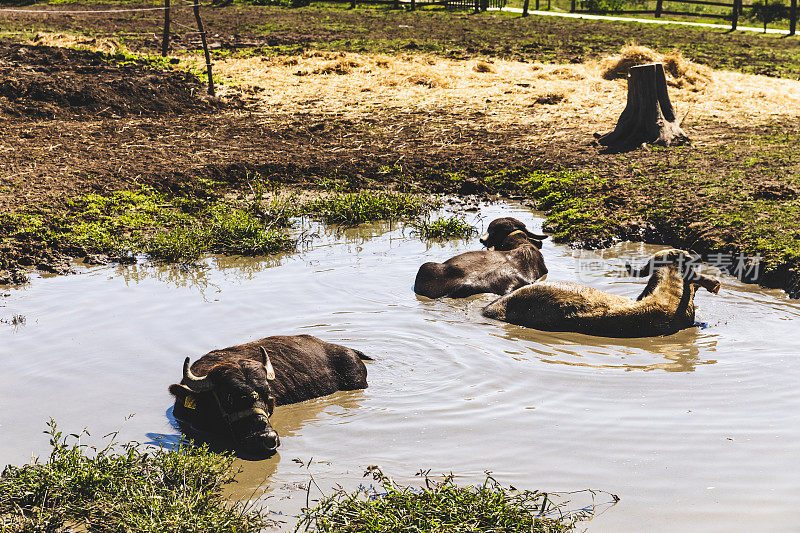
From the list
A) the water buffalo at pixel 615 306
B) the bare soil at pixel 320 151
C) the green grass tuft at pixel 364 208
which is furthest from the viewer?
the green grass tuft at pixel 364 208

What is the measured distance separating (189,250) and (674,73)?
1404 cm

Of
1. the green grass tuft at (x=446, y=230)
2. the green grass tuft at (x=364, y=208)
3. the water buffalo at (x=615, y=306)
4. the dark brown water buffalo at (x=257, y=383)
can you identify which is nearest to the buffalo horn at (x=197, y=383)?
the dark brown water buffalo at (x=257, y=383)

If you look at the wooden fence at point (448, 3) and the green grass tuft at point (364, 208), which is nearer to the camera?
the green grass tuft at point (364, 208)

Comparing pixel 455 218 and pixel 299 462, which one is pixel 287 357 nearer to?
pixel 299 462

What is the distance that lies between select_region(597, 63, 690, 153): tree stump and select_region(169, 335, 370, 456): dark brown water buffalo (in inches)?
346

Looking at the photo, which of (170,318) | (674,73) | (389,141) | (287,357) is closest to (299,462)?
(287,357)

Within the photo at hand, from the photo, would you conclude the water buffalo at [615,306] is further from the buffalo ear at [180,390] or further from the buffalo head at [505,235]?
the buffalo ear at [180,390]

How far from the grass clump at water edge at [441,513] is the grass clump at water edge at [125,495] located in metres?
0.40

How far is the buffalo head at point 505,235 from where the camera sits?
32.3 feet

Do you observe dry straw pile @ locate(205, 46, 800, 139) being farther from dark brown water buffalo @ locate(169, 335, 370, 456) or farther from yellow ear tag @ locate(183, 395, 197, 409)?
yellow ear tag @ locate(183, 395, 197, 409)

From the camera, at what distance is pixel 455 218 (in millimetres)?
11430

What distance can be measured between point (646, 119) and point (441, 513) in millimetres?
11239

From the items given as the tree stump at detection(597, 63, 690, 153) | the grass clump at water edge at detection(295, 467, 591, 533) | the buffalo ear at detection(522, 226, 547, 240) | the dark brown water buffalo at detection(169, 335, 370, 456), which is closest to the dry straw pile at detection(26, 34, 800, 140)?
the tree stump at detection(597, 63, 690, 153)

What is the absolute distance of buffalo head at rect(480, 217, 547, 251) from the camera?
Answer: 9844mm
